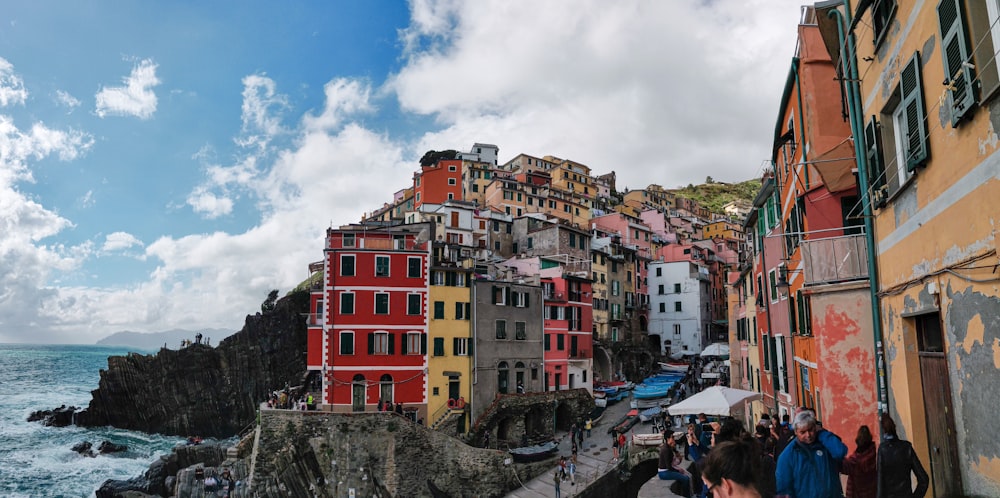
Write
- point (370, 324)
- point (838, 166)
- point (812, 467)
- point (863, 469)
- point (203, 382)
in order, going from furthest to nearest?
point (203, 382)
point (370, 324)
point (838, 166)
point (863, 469)
point (812, 467)

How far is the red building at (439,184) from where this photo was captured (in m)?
81.7

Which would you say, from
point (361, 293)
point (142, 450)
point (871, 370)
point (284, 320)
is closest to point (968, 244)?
point (871, 370)

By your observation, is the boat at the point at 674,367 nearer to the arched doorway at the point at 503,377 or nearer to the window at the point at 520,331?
the window at the point at 520,331

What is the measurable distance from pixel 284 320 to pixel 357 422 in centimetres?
4428

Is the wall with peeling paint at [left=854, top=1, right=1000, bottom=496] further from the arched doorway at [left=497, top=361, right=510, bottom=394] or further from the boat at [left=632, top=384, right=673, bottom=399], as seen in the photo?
the boat at [left=632, top=384, right=673, bottom=399]

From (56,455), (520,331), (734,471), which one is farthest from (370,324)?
(56,455)

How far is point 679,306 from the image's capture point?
241ft

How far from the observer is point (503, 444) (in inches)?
1693

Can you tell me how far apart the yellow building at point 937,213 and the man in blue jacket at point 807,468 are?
1.84 meters

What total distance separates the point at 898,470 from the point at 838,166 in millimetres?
9138

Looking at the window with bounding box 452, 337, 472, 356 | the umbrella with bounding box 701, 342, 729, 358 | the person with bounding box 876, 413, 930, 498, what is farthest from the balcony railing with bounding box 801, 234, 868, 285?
the umbrella with bounding box 701, 342, 729, 358

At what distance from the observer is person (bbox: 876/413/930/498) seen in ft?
22.8

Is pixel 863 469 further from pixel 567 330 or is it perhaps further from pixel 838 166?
pixel 567 330

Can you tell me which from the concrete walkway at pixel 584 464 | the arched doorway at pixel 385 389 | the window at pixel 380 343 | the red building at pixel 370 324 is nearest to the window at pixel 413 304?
the red building at pixel 370 324
